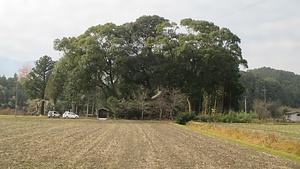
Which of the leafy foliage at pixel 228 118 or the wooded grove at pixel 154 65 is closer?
the leafy foliage at pixel 228 118

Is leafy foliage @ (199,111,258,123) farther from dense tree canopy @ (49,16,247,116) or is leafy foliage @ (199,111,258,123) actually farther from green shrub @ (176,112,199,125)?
dense tree canopy @ (49,16,247,116)

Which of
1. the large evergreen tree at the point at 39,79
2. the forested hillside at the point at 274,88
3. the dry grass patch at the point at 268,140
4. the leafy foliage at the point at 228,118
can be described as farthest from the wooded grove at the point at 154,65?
the forested hillside at the point at 274,88

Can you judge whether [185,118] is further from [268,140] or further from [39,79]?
[39,79]

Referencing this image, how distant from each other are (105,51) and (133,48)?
235 inches

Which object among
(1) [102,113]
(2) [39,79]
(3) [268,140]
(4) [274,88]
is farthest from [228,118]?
(4) [274,88]

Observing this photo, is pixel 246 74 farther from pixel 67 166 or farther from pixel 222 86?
pixel 67 166

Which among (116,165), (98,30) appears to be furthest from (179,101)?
(116,165)

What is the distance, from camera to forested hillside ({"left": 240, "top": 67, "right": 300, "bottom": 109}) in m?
97.1

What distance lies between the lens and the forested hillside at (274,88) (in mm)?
97062

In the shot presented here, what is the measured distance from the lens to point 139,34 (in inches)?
2539

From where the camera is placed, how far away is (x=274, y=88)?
100m

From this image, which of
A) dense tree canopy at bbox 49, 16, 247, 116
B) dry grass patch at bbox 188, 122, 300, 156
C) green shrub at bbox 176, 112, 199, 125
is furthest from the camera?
dense tree canopy at bbox 49, 16, 247, 116

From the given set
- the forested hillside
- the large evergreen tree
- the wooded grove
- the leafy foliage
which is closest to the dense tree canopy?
the wooded grove

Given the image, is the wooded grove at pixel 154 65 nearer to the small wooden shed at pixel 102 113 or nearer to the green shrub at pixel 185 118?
the small wooden shed at pixel 102 113
